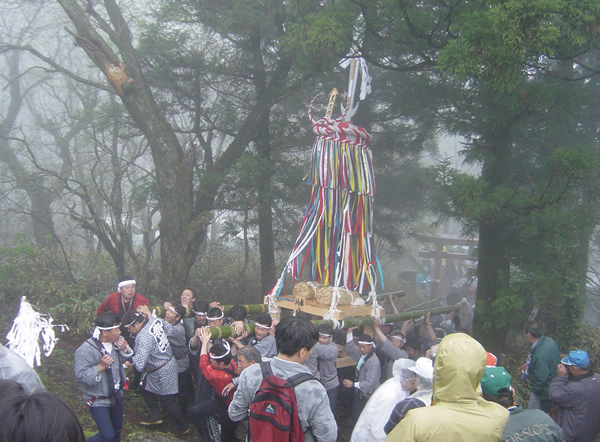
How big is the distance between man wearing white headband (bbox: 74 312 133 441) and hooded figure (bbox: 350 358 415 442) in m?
2.03

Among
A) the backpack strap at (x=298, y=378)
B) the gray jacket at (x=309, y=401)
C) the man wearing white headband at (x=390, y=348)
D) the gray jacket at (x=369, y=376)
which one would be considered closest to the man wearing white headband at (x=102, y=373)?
the gray jacket at (x=309, y=401)

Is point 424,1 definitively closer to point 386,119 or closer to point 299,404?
point 386,119

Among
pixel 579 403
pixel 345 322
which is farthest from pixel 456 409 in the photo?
pixel 345 322

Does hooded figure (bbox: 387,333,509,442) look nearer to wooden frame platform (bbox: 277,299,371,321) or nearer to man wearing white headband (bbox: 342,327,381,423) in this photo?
man wearing white headband (bbox: 342,327,381,423)

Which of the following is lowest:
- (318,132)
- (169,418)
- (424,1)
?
→ (169,418)

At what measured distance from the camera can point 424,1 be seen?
20.9 feet

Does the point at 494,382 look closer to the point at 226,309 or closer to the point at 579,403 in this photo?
the point at 579,403

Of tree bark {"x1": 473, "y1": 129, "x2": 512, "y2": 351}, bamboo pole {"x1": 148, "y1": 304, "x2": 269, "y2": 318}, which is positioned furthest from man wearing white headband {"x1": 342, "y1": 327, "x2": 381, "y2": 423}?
tree bark {"x1": 473, "y1": 129, "x2": 512, "y2": 351}

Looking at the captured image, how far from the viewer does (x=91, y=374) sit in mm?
3670

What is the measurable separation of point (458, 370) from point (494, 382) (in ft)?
2.63

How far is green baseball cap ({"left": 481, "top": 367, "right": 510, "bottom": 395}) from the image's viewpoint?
8.77ft

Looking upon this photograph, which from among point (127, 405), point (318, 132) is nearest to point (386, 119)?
point (318, 132)

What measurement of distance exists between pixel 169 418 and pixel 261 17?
5749mm

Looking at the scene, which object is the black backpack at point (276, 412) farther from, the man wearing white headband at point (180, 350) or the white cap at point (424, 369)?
the man wearing white headband at point (180, 350)
